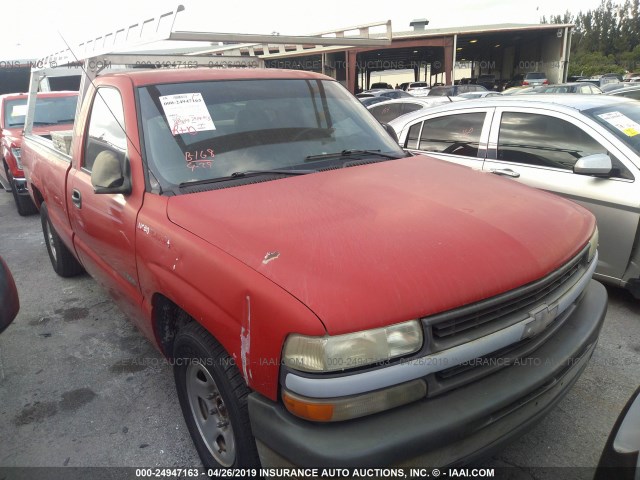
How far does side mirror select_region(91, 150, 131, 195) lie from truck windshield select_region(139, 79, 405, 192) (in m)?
0.16

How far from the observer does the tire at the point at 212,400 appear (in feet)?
6.33

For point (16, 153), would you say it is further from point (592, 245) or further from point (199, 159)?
point (592, 245)

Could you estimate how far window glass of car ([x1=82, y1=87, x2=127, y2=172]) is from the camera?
9.14ft

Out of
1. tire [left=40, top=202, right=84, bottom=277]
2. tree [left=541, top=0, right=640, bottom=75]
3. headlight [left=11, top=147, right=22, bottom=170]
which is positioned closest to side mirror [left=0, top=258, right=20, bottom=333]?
tire [left=40, top=202, right=84, bottom=277]

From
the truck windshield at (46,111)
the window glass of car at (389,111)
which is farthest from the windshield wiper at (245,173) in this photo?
the window glass of car at (389,111)

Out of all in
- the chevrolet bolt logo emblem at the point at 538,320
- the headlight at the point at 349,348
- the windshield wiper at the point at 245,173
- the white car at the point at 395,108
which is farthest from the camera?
the white car at the point at 395,108

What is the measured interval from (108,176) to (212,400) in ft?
4.04

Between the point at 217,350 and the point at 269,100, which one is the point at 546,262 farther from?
the point at 269,100

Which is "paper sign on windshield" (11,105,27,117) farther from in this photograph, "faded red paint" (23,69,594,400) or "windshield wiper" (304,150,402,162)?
"windshield wiper" (304,150,402,162)

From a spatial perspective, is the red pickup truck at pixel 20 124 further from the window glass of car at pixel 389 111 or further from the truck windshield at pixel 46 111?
the window glass of car at pixel 389 111

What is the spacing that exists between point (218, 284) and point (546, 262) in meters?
1.28

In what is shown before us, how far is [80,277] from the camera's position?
5000 mm

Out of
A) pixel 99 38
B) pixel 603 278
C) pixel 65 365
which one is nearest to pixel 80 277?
pixel 65 365

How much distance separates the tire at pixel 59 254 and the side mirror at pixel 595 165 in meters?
4.48
